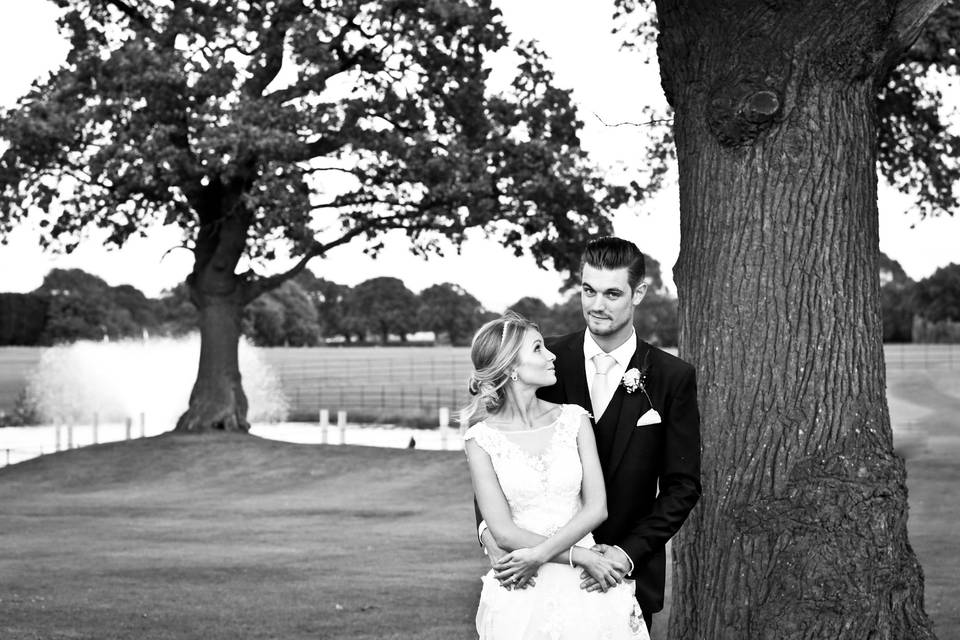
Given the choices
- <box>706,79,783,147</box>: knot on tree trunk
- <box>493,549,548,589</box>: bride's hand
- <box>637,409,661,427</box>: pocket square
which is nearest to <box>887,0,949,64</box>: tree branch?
<box>706,79,783,147</box>: knot on tree trunk

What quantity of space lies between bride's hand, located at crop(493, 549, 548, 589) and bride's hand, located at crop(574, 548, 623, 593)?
161 millimetres

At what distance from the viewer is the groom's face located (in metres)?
4.84

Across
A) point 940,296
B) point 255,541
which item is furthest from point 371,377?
point 255,541

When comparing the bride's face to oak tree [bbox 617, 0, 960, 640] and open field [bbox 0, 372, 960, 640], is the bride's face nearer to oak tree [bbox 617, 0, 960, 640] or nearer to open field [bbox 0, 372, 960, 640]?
oak tree [bbox 617, 0, 960, 640]

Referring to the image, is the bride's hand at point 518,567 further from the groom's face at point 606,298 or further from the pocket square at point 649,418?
the groom's face at point 606,298

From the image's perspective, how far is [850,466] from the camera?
651 centimetres

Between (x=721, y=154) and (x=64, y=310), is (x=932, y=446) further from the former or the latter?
(x=64, y=310)

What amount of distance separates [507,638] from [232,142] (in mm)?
23135

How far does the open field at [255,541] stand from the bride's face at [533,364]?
595cm

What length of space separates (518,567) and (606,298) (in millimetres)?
1108

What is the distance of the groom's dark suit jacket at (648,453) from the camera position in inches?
192

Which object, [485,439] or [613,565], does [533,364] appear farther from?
[613,565]

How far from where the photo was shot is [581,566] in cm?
462

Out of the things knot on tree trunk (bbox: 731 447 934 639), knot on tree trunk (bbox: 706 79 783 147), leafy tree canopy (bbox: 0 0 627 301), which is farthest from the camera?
leafy tree canopy (bbox: 0 0 627 301)
